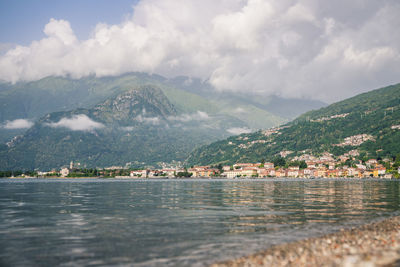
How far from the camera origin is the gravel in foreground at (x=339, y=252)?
18.6m

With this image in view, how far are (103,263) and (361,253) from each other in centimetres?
1485

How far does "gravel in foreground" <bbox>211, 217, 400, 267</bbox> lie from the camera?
1864 centimetres

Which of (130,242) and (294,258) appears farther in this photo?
(130,242)

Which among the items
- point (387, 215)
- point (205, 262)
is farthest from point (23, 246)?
point (387, 215)

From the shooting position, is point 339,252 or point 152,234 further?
point 152,234

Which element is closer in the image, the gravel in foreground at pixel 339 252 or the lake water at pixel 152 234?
the gravel in foreground at pixel 339 252

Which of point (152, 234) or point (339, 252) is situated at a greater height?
point (339, 252)

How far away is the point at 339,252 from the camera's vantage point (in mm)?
21266

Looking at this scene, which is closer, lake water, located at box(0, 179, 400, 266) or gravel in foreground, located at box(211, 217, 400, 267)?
gravel in foreground, located at box(211, 217, 400, 267)

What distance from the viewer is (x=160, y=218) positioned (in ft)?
131

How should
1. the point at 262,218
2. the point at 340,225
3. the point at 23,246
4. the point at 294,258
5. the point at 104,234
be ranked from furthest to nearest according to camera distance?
the point at 262,218
the point at 340,225
the point at 104,234
the point at 23,246
the point at 294,258

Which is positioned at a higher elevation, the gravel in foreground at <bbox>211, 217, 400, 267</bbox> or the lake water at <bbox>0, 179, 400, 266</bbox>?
the gravel in foreground at <bbox>211, 217, 400, 267</bbox>

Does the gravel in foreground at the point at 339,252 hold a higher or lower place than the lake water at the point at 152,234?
higher

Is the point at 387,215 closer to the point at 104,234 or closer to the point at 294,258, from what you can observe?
the point at 294,258
